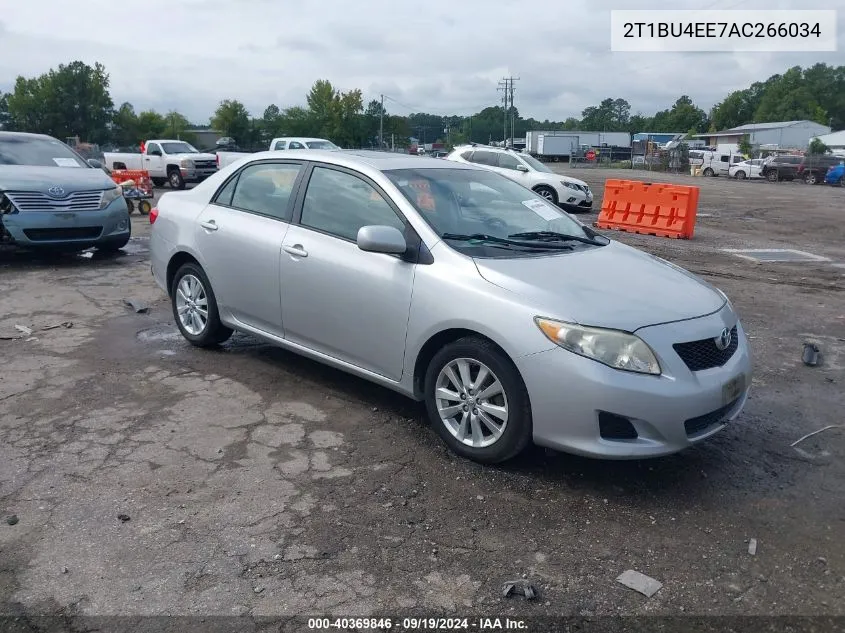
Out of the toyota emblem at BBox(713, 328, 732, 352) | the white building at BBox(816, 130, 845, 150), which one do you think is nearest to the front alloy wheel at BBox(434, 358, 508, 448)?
the toyota emblem at BBox(713, 328, 732, 352)

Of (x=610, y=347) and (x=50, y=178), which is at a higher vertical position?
(x=50, y=178)

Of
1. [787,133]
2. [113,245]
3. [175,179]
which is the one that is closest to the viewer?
[113,245]

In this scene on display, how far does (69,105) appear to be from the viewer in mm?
67812

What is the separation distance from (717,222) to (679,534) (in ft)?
Answer: 51.4

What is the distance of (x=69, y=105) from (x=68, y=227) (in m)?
67.1

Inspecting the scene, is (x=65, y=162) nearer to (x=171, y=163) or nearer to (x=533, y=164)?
(x=533, y=164)

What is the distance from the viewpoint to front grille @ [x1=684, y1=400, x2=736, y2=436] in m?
3.69

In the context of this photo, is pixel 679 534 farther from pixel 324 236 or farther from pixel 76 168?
pixel 76 168

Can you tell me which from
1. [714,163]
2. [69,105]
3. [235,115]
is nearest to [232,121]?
[235,115]

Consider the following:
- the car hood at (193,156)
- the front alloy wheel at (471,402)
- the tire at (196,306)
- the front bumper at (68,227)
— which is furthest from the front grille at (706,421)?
the car hood at (193,156)

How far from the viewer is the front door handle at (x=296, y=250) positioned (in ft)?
15.9

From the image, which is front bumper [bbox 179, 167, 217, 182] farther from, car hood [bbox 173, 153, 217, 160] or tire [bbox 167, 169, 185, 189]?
car hood [bbox 173, 153, 217, 160]

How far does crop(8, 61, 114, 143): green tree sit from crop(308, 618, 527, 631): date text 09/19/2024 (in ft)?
243

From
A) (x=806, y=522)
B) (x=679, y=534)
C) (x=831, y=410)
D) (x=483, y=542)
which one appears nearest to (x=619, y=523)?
(x=679, y=534)
